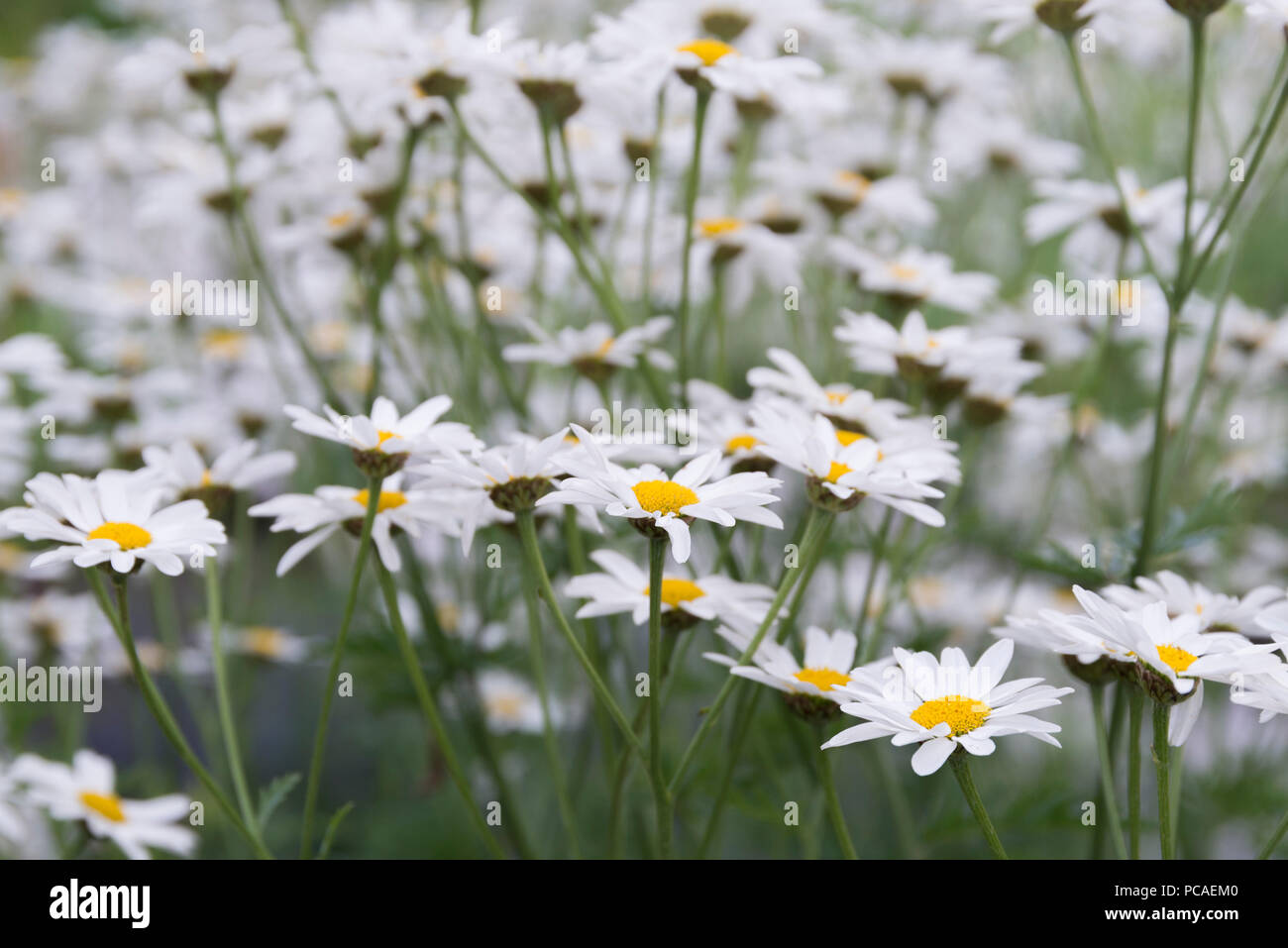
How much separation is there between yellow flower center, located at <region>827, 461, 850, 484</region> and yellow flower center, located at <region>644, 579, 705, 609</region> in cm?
10

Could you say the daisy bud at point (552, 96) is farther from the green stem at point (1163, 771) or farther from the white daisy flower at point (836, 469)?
the green stem at point (1163, 771)

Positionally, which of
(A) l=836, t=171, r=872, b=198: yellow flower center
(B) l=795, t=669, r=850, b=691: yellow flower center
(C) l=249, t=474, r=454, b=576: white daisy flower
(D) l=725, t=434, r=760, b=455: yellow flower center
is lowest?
(B) l=795, t=669, r=850, b=691: yellow flower center

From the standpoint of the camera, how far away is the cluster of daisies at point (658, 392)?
587 mm

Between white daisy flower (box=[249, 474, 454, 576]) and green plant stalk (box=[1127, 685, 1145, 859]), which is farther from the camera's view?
white daisy flower (box=[249, 474, 454, 576])

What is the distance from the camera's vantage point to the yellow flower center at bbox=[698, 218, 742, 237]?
0.89 metres

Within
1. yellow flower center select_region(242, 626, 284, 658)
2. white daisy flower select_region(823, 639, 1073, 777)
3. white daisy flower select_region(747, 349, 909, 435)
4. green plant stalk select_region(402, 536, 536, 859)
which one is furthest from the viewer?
yellow flower center select_region(242, 626, 284, 658)

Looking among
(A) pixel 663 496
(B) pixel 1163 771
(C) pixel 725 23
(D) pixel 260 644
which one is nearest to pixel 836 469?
(A) pixel 663 496

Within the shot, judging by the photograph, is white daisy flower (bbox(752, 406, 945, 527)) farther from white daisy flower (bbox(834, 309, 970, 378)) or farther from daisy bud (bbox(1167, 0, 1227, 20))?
daisy bud (bbox(1167, 0, 1227, 20))

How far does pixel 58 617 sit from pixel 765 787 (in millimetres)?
689

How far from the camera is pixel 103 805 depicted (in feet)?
2.30

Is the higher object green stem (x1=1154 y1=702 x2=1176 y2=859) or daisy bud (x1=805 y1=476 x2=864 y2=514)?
daisy bud (x1=805 y1=476 x2=864 y2=514)

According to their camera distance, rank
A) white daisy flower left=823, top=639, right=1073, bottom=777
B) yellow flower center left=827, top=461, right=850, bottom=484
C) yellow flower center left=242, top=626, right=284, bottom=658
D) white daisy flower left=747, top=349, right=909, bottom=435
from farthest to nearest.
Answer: yellow flower center left=242, top=626, right=284, bottom=658
white daisy flower left=747, top=349, right=909, bottom=435
yellow flower center left=827, top=461, right=850, bottom=484
white daisy flower left=823, top=639, right=1073, bottom=777

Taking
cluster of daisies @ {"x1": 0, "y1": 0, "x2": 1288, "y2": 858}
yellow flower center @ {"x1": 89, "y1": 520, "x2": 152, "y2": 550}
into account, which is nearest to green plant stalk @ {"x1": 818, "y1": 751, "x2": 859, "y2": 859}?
cluster of daisies @ {"x1": 0, "y1": 0, "x2": 1288, "y2": 858}

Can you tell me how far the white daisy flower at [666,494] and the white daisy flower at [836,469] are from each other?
0.08 ft
